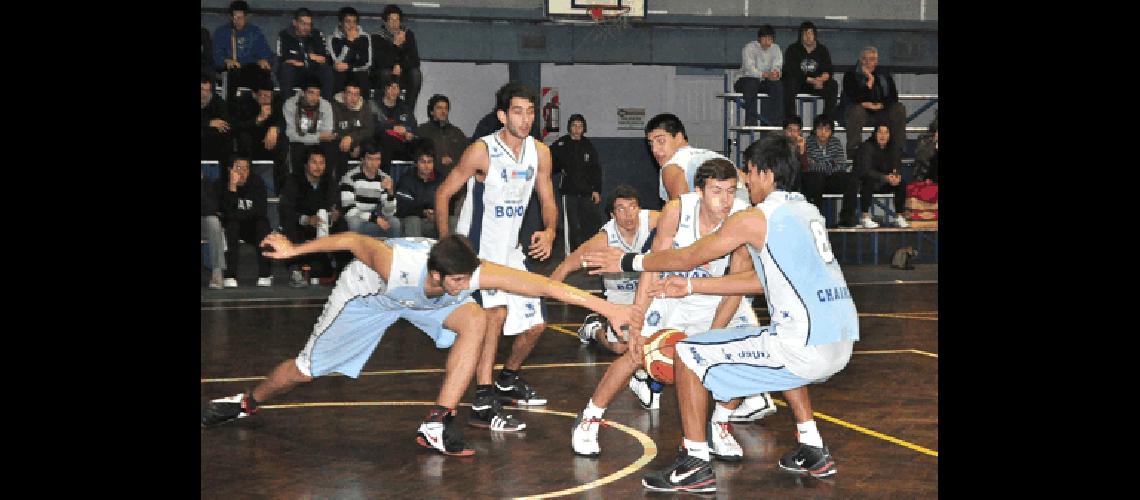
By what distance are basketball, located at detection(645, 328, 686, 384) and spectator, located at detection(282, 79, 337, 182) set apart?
34.8 ft

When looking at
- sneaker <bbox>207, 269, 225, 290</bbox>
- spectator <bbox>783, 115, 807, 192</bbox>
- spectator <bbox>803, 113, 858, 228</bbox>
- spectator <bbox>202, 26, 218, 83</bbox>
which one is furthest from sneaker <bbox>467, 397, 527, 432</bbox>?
spectator <bbox>803, 113, 858, 228</bbox>

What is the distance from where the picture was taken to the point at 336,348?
24.7 feet

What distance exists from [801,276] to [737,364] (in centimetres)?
55

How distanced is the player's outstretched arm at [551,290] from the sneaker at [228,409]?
204cm

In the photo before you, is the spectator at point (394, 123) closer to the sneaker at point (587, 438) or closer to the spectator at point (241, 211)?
the spectator at point (241, 211)

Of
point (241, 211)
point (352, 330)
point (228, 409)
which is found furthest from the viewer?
point (241, 211)

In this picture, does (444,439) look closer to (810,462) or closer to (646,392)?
(646,392)

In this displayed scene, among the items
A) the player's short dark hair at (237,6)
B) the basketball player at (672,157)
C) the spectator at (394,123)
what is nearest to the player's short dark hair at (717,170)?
the basketball player at (672,157)

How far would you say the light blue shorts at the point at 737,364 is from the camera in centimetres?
630

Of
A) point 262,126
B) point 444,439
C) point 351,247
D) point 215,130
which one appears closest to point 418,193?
point 262,126

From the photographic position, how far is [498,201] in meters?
8.81

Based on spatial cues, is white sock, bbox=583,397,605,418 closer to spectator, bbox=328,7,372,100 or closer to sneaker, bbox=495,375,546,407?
sneaker, bbox=495,375,546,407

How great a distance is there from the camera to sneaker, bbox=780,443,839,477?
6664 mm

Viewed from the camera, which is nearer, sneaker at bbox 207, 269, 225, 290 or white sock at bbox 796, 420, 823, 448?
white sock at bbox 796, 420, 823, 448
